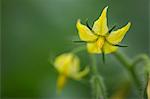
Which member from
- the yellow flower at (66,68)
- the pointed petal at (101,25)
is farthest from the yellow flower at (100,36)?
the yellow flower at (66,68)

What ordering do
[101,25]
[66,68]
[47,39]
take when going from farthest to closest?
1. [47,39]
2. [66,68]
3. [101,25]

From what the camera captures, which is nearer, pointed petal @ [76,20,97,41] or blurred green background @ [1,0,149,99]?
pointed petal @ [76,20,97,41]

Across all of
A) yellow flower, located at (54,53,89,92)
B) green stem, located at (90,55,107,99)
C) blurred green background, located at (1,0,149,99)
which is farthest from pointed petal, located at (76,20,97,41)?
blurred green background, located at (1,0,149,99)

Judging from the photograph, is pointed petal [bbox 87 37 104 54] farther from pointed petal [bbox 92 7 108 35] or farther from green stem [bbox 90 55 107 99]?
green stem [bbox 90 55 107 99]

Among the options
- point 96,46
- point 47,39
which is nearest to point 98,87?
point 96,46

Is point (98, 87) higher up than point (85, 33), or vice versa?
point (85, 33)

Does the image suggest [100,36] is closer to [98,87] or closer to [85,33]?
[85,33]

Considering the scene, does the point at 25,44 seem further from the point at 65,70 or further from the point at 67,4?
the point at 65,70

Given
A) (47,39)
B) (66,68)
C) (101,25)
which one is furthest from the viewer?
(47,39)
